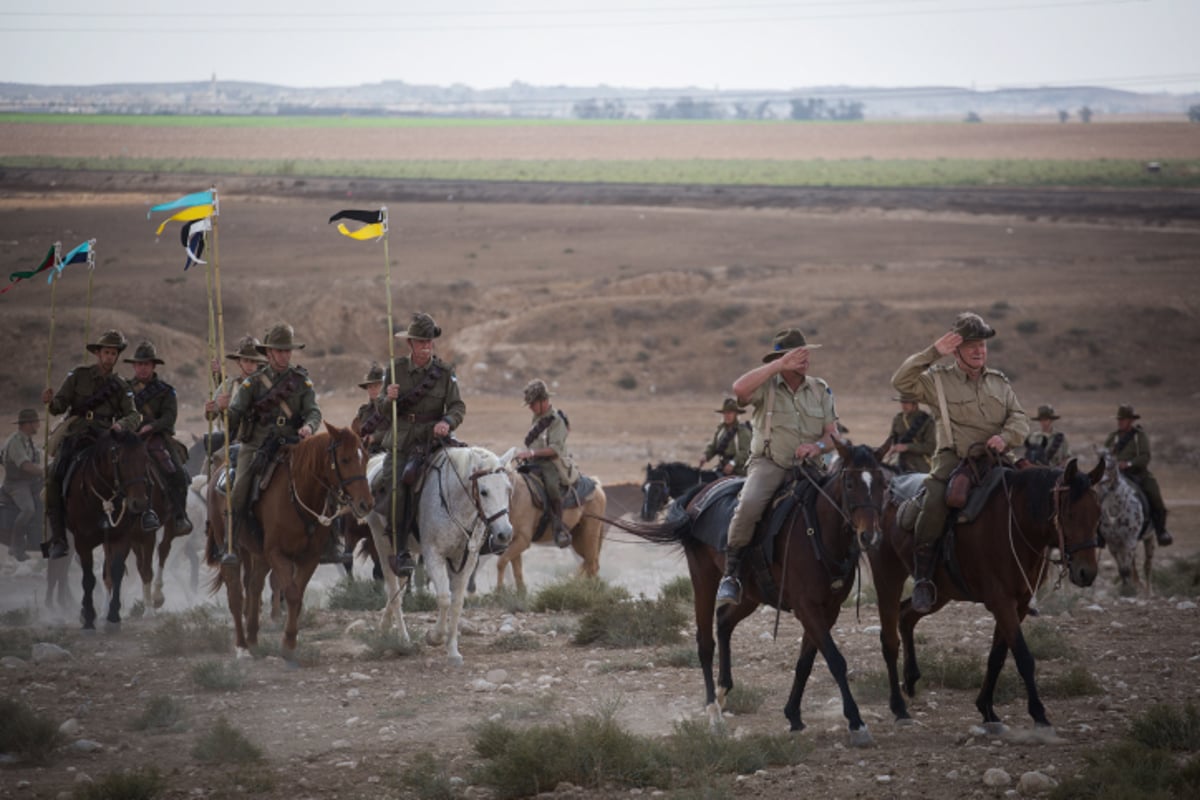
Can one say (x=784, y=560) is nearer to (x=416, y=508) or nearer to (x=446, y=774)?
(x=446, y=774)

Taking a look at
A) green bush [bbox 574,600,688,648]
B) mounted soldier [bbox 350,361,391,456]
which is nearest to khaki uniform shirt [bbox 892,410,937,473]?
green bush [bbox 574,600,688,648]

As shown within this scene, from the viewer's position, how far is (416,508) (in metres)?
13.9

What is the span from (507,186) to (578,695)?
59.6 metres

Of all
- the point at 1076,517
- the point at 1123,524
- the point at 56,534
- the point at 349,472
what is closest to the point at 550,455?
the point at 349,472

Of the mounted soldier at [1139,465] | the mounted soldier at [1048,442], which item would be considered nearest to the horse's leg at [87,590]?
the mounted soldier at [1048,442]

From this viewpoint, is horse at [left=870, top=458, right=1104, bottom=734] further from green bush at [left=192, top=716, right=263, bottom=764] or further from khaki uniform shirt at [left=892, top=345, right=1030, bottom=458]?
green bush at [left=192, top=716, right=263, bottom=764]

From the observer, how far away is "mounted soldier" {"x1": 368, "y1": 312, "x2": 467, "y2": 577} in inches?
541

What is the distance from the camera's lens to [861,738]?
9.85 m

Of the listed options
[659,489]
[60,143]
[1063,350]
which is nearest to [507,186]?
[1063,350]

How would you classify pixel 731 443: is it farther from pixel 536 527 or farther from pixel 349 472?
pixel 349 472

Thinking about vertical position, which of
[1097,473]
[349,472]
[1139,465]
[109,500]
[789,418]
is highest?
[789,418]

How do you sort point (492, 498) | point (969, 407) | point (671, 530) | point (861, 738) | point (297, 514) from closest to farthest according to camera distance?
point (861, 738) → point (969, 407) → point (671, 530) → point (297, 514) → point (492, 498)

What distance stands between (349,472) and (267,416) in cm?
135

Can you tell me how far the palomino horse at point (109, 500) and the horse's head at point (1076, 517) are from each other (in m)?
10.0
